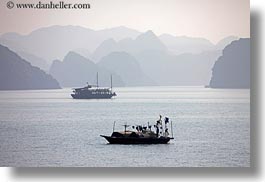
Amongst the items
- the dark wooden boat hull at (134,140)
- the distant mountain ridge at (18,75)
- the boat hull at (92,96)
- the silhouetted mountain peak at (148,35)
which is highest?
the silhouetted mountain peak at (148,35)

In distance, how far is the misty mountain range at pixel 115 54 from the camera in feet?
23.0

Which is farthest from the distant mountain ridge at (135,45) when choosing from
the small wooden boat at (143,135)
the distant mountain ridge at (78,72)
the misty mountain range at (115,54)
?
the small wooden boat at (143,135)

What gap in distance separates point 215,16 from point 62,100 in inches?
53.5

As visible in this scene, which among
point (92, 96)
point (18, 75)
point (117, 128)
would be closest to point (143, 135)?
point (117, 128)

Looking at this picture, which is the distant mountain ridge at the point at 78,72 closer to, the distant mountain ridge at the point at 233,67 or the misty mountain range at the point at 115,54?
the misty mountain range at the point at 115,54

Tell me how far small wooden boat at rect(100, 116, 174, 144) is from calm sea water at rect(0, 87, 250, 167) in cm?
4

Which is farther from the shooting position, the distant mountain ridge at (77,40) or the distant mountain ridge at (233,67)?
the distant mountain ridge at (77,40)

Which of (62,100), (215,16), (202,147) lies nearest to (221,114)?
(202,147)

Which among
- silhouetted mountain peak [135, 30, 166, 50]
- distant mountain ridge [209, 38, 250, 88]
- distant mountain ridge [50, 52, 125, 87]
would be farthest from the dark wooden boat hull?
silhouetted mountain peak [135, 30, 166, 50]

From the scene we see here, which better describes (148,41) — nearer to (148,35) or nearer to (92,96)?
(148,35)

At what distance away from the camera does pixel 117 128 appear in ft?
23.0

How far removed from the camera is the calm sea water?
6.93 meters

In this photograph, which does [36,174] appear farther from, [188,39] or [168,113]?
[188,39]

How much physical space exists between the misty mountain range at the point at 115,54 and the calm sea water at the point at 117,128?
0.42 ft
